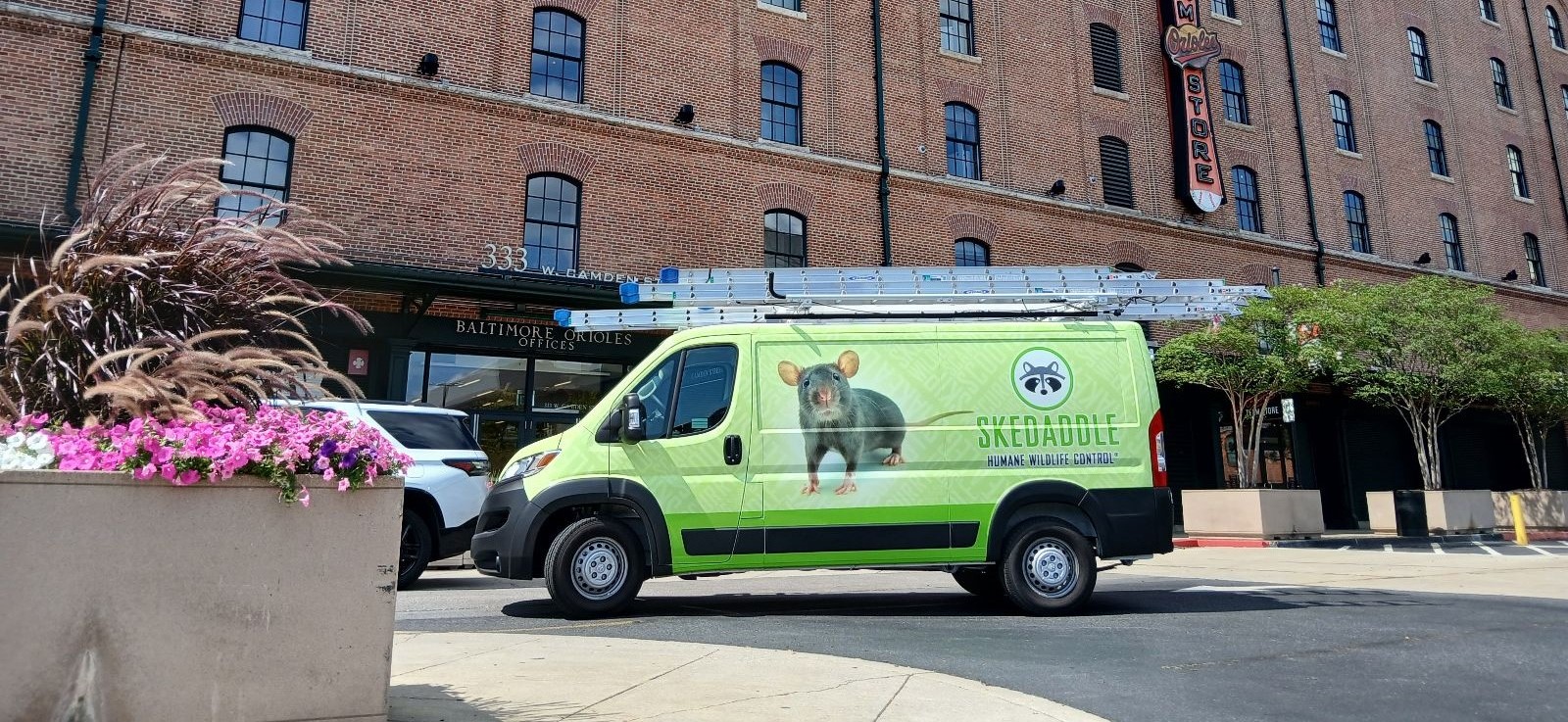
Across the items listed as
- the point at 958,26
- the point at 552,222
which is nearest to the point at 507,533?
the point at 552,222

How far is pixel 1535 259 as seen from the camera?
98.3 ft

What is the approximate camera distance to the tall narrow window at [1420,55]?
28.9 metres

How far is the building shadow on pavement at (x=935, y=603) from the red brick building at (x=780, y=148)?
7.22m

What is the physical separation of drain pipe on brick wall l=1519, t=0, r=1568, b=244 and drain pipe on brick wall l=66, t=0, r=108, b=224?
133 ft

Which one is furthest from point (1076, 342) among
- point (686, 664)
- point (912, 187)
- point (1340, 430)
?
point (1340, 430)

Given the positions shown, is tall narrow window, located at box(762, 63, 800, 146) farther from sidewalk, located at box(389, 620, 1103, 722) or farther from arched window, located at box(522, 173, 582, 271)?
sidewalk, located at box(389, 620, 1103, 722)

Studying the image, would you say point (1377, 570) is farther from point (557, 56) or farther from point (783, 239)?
point (557, 56)

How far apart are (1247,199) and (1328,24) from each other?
7646 mm

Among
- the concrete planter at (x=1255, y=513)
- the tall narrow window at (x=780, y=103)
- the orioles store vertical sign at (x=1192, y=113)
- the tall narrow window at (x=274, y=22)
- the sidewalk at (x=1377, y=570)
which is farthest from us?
the orioles store vertical sign at (x=1192, y=113)

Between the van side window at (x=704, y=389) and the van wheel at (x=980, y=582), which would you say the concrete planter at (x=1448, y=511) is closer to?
the van wheel at (x=980, y=582)

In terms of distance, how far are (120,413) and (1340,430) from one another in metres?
26.7

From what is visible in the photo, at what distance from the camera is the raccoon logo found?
24.7ft

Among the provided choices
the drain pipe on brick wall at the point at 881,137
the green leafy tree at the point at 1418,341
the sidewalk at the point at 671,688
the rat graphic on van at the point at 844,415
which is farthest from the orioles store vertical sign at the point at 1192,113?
the sidewalk at the point at 671,688

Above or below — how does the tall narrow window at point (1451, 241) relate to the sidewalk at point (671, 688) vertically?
above
